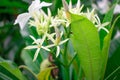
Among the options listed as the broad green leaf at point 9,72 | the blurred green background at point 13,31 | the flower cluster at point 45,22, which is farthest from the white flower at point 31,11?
the blurred green background at point 13,31

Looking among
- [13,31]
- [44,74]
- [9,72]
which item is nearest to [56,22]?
[44,74]

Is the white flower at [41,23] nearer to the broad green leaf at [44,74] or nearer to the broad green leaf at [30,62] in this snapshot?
the broad green leaf at [44,74]

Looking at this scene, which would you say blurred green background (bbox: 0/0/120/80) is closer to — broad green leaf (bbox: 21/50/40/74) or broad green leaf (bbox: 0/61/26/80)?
broad green leaf (bbox: 21/50/40/74)

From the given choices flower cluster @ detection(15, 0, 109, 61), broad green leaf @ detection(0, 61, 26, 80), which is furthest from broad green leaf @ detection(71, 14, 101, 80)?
broad green leaf @ detection(0, 61, 26, 80)

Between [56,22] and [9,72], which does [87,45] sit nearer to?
[56,22]

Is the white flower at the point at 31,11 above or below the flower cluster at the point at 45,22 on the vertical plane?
above

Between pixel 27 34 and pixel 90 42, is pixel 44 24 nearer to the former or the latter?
pixel 90 42

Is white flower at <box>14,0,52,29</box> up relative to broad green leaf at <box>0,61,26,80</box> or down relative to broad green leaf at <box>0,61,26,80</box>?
up
